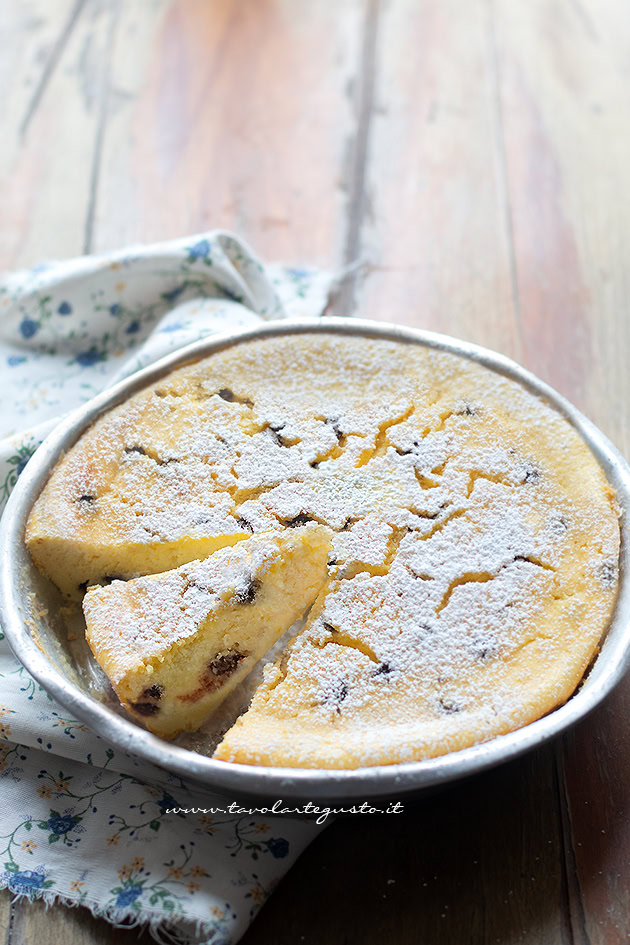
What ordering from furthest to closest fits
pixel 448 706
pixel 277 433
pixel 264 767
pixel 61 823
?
pixel 277 433 → pixel 61 823 → pixel 448 706 → pixel 264 767

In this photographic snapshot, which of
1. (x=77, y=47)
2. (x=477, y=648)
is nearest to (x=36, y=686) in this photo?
(x=477, y=648)

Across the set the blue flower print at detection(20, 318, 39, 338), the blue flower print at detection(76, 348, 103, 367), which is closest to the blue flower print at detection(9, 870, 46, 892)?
the blue flower print at detection(76, 348, 103, 367)

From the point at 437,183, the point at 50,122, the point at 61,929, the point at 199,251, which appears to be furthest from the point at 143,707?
the point at 50,122

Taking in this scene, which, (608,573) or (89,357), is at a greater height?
(89,357)

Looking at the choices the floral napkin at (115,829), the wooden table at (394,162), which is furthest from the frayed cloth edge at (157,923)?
the wooden table at (394,162)

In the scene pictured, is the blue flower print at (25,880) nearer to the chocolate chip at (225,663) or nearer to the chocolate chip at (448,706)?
the chocolate chip at (225,663)

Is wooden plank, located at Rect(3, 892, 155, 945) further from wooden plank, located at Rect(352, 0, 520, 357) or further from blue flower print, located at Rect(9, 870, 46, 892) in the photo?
wooden plank, located at Rect(352, 0, 520, 357)

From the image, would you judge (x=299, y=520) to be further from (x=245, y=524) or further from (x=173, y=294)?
(x=173, y=294)
